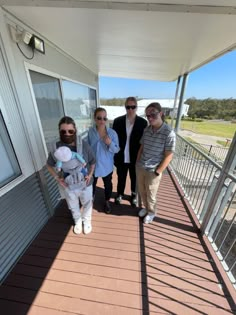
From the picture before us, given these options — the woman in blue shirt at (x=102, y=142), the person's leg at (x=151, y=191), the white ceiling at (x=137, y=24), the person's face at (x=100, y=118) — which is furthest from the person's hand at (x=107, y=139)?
the white ceiling at (x=137, y=24)

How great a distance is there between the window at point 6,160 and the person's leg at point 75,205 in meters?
0.57

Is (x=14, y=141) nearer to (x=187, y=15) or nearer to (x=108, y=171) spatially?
(x=108, y=171)

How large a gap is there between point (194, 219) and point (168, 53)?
7.96 feet

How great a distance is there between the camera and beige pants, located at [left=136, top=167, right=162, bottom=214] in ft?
5.89

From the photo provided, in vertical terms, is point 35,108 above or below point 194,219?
above

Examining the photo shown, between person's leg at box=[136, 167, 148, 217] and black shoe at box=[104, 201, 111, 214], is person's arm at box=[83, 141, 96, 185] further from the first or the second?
black shoe at box=[104, 201, 111, 214]

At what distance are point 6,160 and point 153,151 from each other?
1.50m

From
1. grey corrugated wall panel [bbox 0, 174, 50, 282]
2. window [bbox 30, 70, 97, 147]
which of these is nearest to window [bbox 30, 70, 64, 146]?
window [bbox 30, 70, 97, 147]

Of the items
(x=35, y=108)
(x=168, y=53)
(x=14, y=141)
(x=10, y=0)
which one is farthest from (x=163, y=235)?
(x=10, y=0)

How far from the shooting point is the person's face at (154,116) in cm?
154

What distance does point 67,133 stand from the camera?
140 cm

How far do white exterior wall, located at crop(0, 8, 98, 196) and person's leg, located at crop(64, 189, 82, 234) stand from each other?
519mm

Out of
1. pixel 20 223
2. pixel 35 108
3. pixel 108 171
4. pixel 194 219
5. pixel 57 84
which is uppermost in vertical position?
pixel 57 84

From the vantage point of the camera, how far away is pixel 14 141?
152 cm
